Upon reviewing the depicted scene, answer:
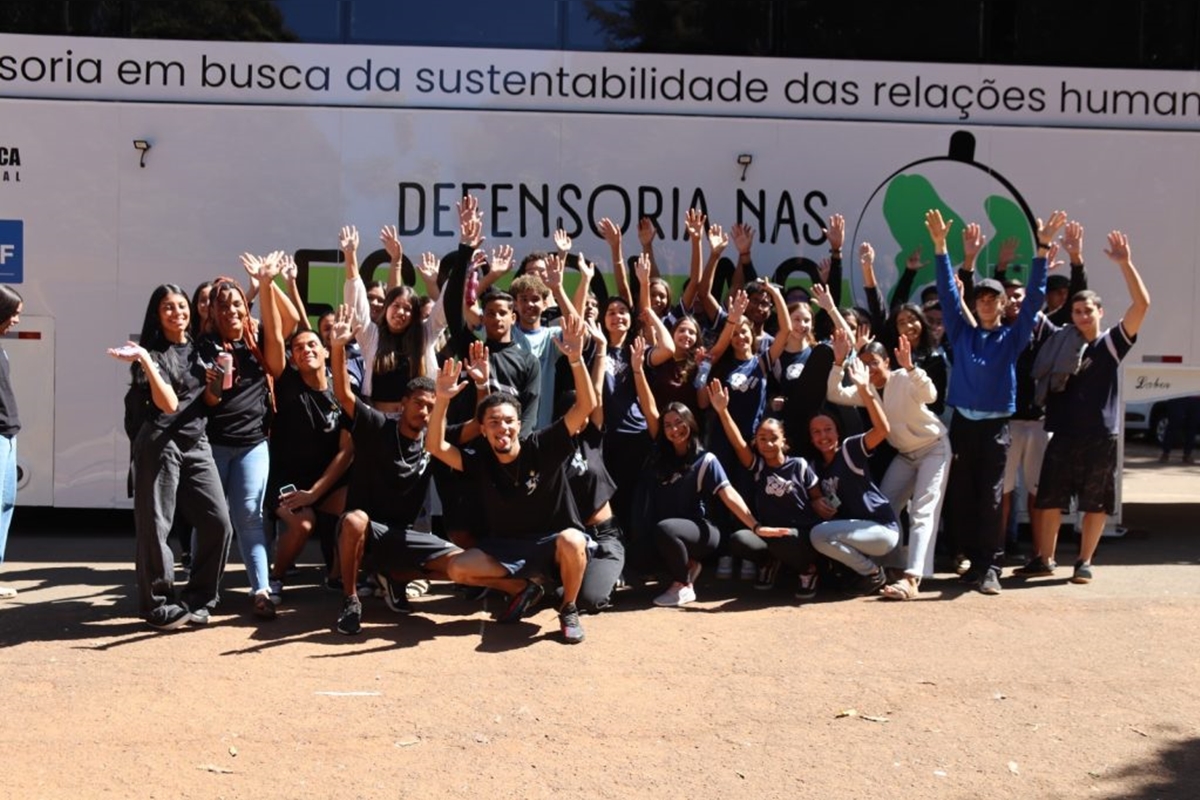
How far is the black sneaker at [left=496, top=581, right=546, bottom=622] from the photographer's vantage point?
6.30m

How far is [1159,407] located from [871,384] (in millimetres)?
13318

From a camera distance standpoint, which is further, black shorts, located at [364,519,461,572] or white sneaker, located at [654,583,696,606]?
white sneaker, located at [654,583,696,606]

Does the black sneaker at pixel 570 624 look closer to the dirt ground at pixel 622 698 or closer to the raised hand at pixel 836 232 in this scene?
the dirt ground at pixel 622 698

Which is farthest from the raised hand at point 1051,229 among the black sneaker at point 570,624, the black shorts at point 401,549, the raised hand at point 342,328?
the raised hand at point 342,328

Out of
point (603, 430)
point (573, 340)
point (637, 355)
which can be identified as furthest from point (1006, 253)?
point (573, 340)

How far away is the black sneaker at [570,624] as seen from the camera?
6.08 metres

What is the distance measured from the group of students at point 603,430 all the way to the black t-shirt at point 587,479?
0.05 ft

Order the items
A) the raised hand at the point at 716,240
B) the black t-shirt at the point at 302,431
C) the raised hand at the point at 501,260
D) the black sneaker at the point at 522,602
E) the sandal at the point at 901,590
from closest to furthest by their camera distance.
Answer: the black sneaker at the point at 522,602 < the black t-shirt at the point at 302,431 < the sandal at the point at 901,590 < the raised hand at the point at 501,260 < the raised hand at the point at 716,240

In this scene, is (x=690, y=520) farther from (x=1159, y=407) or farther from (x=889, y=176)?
(x=1159, y=407)

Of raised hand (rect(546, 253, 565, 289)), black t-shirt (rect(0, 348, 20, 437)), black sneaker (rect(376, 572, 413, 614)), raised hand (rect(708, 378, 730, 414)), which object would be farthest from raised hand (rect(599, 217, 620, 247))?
black t-shirt (rect(0, 348, 20, 437))

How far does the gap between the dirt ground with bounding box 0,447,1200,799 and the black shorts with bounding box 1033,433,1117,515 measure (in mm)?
543

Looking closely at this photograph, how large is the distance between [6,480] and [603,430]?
3.32 metres

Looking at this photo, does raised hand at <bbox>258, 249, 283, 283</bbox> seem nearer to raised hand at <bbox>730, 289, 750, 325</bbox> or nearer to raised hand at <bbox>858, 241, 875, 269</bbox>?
raised hand at <bbox>730, 289, 750, 325</bbox>

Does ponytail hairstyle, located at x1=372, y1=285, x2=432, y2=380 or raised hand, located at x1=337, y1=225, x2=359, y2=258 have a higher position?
raised hand, located at x1=337, y1=225, x2=359, y2=258
